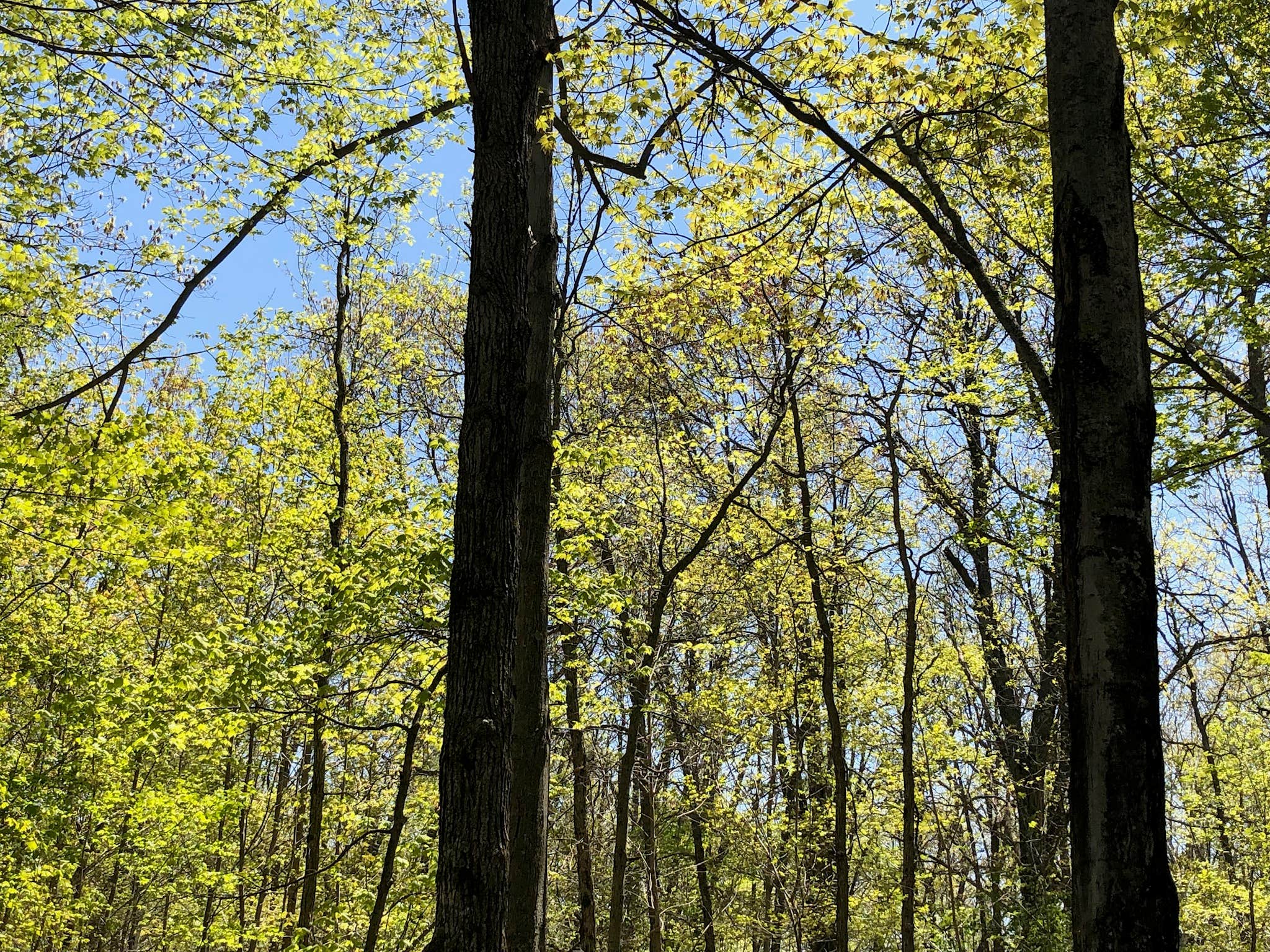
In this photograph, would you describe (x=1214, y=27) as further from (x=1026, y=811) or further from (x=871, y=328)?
(x=1026, y=811)

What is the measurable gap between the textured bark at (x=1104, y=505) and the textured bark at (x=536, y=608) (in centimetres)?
280

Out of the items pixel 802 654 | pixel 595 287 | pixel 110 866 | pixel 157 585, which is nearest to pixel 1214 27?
pixel 595 287

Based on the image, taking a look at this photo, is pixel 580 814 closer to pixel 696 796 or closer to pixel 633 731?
pixel 696 796

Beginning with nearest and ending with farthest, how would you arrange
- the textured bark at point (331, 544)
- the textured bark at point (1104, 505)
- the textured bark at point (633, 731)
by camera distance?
1. the textured bark at point (1104, 505)
2. the textured bark at point (633, 731)
3. the textured bark at point (331, 544)

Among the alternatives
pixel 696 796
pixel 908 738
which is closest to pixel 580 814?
pixel 696 796

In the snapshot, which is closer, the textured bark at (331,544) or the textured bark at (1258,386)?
the textured bark at (1258,386)

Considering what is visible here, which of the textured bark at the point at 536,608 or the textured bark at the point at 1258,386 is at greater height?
the textured bark at the point at 1258,386

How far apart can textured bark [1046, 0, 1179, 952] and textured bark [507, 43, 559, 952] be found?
2.80m

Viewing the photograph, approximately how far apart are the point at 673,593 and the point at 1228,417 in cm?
723

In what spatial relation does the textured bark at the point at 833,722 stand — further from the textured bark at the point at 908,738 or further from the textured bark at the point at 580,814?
the textured bark at the point at 580,814

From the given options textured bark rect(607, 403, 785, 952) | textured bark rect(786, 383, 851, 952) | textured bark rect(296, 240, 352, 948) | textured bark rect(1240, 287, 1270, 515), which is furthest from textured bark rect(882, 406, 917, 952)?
textured bark rect(296, 240, 352, 948)

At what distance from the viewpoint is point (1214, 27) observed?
728cm

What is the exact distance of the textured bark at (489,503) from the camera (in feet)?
9.00

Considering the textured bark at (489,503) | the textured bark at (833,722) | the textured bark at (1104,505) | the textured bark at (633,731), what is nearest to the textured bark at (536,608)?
the textured bark at (489,503)
